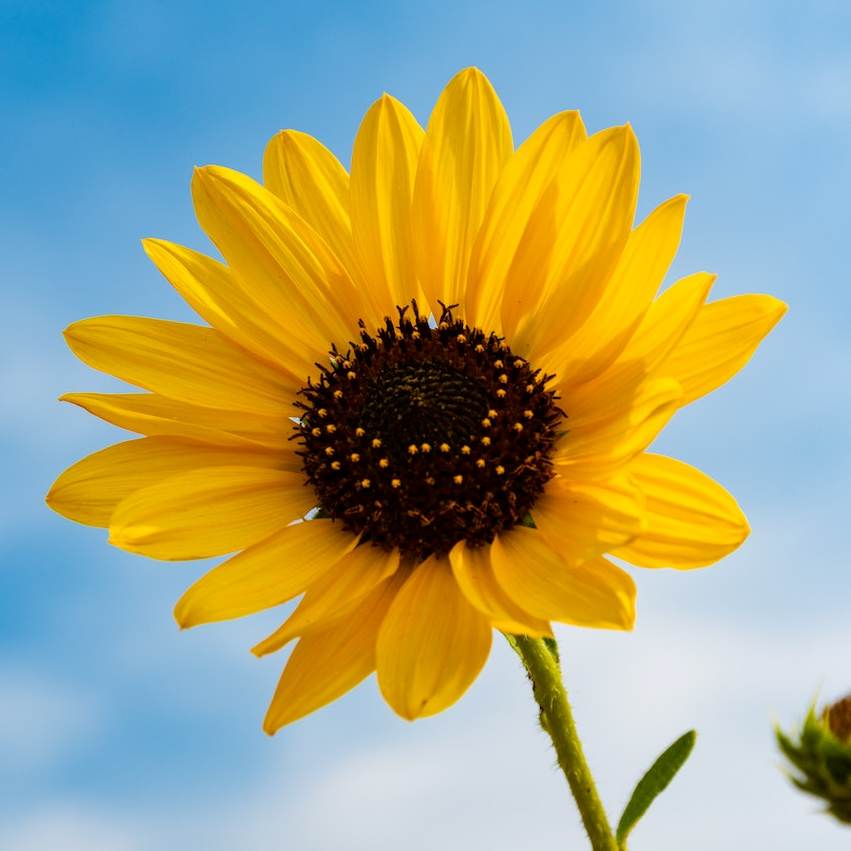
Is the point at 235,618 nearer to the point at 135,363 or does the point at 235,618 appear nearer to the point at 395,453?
the point at 395,453

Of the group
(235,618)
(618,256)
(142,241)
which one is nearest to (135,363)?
(142,241)

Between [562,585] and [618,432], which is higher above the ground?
[618,432]

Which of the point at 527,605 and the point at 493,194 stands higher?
the point at 493,194

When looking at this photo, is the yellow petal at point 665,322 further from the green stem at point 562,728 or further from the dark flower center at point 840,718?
the dark flower center at point 840,718

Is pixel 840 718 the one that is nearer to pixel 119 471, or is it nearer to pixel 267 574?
pixel 267 574

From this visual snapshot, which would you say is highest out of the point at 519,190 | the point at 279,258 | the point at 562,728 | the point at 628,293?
the point at 279,258

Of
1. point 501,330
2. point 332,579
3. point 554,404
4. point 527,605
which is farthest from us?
point 501,330

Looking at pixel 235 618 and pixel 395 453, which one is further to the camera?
pixel 395 453

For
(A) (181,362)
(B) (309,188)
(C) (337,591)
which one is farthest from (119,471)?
(B) (309,188)
